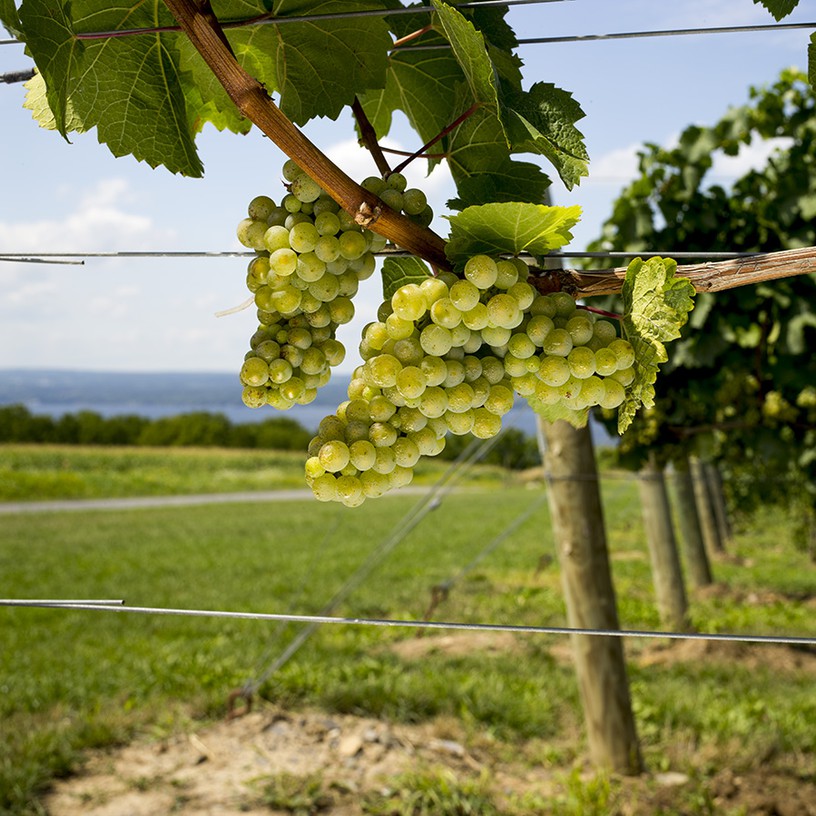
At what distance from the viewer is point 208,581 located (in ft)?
28.2

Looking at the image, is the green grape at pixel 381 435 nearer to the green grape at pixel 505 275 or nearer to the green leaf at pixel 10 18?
the green grape at pixel 505 275

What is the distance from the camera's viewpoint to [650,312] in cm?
59

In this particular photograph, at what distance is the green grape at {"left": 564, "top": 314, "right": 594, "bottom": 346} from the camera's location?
609 millimetres

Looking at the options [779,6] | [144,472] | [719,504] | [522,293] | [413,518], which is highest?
[779,6]

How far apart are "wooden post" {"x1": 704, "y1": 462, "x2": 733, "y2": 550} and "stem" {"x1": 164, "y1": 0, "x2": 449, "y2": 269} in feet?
27.1

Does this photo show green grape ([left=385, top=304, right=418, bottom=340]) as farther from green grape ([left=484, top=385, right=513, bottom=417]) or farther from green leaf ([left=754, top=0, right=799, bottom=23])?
green leaf ([left=754, top=0, right=799, bottom=23])

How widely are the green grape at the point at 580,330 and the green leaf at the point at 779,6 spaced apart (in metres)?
0.37

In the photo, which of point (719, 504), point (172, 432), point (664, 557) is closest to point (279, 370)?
point (664, 557)

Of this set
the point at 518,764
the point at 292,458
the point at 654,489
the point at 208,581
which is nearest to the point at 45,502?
the point at 292,458

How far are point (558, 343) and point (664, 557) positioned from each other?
5.83m

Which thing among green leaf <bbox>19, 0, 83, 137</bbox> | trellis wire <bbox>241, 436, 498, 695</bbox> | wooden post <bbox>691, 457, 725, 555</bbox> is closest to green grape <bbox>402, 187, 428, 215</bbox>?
green leaf <bbox>19, 0, 83, 137</bbox>

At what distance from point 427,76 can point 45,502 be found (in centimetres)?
1974

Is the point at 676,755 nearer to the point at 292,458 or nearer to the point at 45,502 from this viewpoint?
the point at 45,502

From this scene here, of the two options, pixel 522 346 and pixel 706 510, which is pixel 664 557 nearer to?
pixel 706 510
